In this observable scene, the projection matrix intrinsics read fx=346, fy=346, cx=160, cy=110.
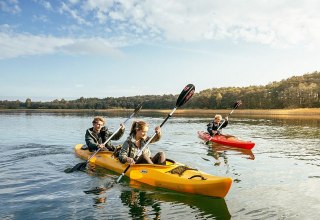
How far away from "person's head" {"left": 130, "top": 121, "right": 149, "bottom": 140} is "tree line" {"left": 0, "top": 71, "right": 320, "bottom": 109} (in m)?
60.4

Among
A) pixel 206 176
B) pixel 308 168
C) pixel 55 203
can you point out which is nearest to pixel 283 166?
pixel 308 168

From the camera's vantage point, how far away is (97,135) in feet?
42.1

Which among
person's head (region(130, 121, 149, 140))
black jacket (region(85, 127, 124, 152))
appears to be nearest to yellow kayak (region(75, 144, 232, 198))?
person's head (region(130, 121, 149, 140))

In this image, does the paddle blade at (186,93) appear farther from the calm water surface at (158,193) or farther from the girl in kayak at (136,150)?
the calm water surface at (158,193)

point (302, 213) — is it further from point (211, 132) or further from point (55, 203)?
point (211, 132)

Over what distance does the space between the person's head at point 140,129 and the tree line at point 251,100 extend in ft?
198

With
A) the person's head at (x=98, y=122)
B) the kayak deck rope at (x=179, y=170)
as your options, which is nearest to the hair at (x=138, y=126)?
the kayak deck rope at (x=179, y=170)

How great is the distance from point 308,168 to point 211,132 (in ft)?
25.6

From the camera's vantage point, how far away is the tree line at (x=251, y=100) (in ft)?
270

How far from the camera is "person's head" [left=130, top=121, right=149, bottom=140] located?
9.05m

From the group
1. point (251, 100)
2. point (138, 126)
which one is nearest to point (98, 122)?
point (138, 126)

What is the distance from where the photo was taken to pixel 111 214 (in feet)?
23.2

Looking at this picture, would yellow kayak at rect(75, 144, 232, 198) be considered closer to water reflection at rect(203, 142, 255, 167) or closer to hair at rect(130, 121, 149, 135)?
hair at rect(130, 121, 149, 135)

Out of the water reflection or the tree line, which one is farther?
the tree line
